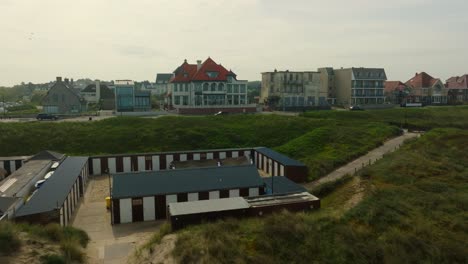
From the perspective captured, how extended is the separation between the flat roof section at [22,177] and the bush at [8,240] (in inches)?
452

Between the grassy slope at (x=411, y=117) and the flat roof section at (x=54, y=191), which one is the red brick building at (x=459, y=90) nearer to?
the grassy slope at (x=411, y=117)

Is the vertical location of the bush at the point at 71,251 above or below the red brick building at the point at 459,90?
below

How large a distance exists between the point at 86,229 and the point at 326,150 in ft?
92.7

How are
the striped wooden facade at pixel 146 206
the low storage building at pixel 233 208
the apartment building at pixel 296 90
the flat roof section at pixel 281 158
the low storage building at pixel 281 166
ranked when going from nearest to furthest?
the low storage building at pixel 233 208, the striped wooden facade at pixel 146 206, the low storage building at pixel 281 166, the flat roof section at pixel 281 158, the apartment building at pixel 296 90

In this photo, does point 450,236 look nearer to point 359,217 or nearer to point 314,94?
point 359,217

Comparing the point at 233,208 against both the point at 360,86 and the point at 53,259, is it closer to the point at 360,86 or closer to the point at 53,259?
the point at 53,259

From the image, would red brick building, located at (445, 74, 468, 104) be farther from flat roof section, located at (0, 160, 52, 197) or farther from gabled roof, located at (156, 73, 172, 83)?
flat roof section, located at (0, 160, 52, 197)

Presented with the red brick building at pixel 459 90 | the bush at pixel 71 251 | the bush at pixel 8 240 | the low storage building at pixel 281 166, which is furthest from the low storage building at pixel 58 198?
the red brick building at pixel 459 90

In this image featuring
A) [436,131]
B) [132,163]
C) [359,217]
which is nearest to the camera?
[359,217]

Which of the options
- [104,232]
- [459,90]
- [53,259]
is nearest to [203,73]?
[104,232]

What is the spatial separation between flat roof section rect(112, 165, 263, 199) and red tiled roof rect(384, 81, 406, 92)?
84848 mm

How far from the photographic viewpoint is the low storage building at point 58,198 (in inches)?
927

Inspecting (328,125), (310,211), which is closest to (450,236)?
(310,211)

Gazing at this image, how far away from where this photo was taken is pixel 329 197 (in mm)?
26922
